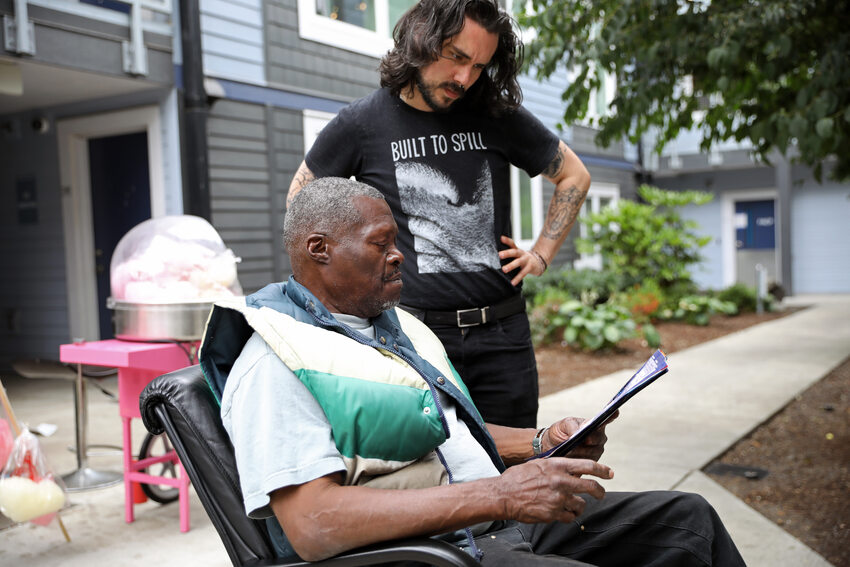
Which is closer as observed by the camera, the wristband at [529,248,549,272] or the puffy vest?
the puffy vest

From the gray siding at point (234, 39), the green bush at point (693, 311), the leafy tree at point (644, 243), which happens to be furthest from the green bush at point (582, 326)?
the gray siding at point (234, 39)

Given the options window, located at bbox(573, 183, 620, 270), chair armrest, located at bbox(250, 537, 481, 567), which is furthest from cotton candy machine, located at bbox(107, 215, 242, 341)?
window, located at bbox(573, 183, 620, 270)

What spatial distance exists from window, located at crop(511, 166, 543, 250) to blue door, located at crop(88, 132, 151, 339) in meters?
5.40

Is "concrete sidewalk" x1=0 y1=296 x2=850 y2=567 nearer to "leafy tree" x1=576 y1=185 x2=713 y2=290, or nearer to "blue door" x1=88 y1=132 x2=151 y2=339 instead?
"blue door" x1=88 y1=132 x2=151 y2=339

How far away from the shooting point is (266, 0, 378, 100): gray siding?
7.18 metres

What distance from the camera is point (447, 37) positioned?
7.35 ft

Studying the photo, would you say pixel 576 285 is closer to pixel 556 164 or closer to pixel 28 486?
A: pixel 556 164

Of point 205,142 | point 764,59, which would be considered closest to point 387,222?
point 764,59

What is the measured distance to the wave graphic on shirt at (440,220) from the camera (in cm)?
238

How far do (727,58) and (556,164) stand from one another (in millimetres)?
1534

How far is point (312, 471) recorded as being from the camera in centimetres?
142

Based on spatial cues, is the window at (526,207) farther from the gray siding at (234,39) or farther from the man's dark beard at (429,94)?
the man's dark beard at (429,94)

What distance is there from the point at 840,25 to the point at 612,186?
10.1 metres

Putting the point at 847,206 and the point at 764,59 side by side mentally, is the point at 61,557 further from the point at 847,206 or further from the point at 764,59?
the point at 847,206
